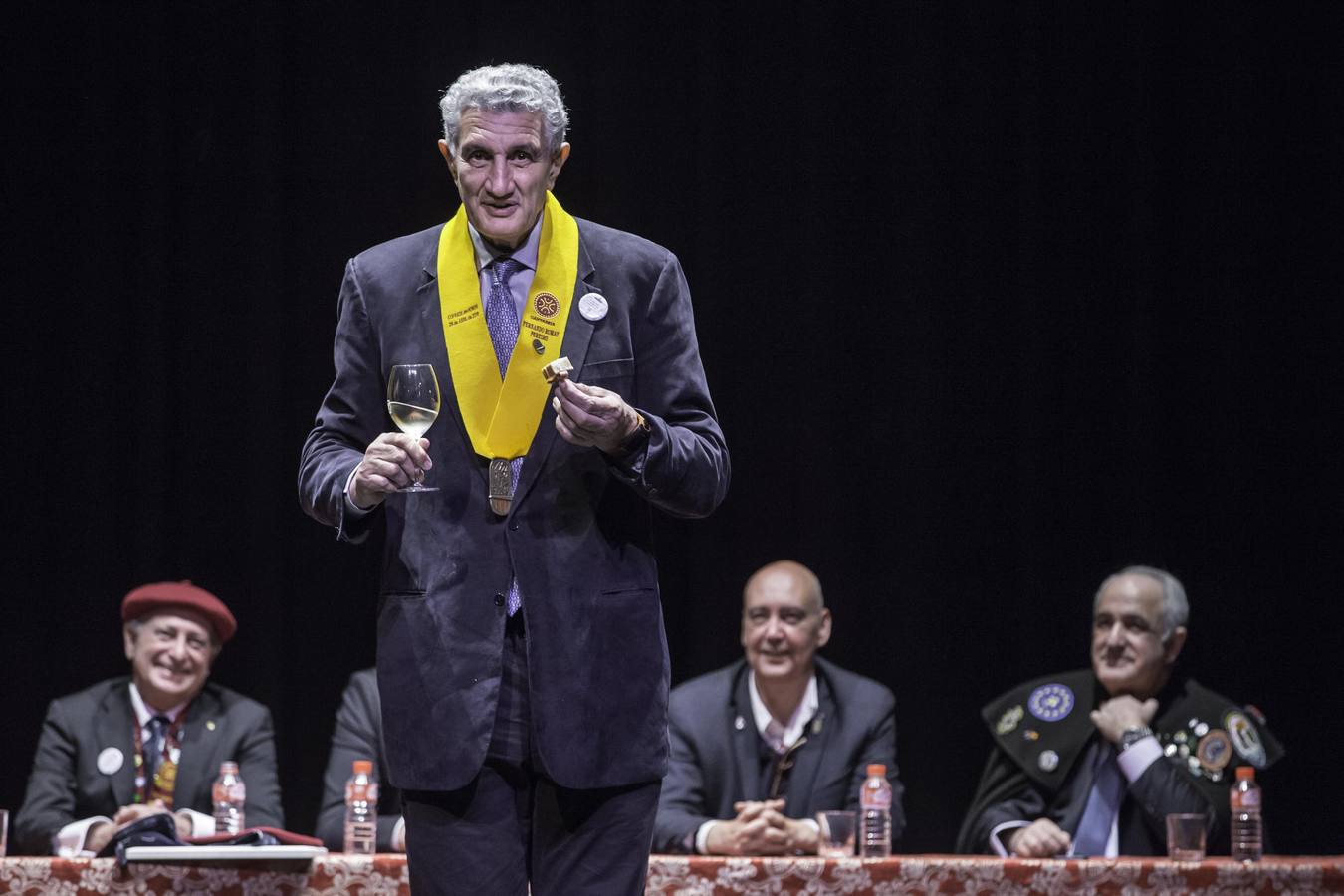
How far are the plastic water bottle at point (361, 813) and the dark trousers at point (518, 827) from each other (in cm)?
161

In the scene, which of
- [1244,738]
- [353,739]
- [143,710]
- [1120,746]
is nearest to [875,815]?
[1120,746]

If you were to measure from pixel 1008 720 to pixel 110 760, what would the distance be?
8.24 ft

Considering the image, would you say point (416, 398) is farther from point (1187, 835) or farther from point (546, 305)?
point (1187, 835)

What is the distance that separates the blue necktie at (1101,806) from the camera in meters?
4.27

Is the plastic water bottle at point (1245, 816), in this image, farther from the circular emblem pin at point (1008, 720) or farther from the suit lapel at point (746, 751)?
the suit lapel at point (746, 751)

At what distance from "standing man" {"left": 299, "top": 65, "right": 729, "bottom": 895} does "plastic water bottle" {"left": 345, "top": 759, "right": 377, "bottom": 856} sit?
1.60m

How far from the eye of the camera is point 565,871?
188 centimetres

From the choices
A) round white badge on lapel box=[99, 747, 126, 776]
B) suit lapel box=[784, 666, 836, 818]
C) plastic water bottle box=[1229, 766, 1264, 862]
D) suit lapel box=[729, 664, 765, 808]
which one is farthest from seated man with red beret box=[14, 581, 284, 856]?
plastic water bottle box=[1229, 766, 1264, 862]

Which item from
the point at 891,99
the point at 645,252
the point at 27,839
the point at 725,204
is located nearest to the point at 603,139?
the point at 725,204

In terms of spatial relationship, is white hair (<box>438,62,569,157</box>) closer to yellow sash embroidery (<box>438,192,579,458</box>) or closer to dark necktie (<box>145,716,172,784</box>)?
yellow sash embroidery (<box>438,192,579,458</box>)

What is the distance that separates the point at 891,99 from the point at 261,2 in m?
1.97

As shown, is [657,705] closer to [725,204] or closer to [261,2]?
[725,204]

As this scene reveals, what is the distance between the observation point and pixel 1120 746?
424cm

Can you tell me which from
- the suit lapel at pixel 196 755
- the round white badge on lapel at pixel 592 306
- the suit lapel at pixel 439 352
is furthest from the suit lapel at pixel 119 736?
the round white badge on lapel at pixel 592 306
